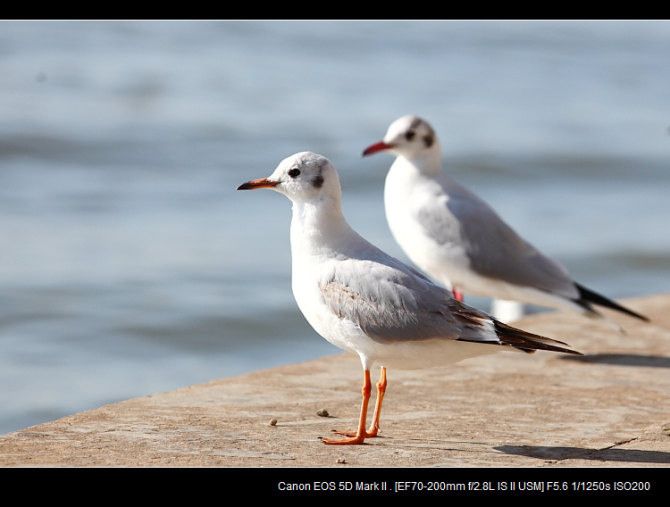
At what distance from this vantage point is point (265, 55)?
1766cm

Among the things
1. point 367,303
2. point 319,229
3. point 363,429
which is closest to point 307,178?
point 319,229

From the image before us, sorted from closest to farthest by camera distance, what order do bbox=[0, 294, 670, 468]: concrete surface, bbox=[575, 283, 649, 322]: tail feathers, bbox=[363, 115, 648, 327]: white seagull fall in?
bbox=[0, 294, 670, 468]: concrete surface
bbox=[575, 283, 649, 322]: tail feathers
bbox=[363, 115, 648, 327]: white seagull

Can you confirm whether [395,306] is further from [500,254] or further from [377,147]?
[377,147]

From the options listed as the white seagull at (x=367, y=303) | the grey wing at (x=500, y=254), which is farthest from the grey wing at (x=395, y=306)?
the grey wing at (x=500, y=254)

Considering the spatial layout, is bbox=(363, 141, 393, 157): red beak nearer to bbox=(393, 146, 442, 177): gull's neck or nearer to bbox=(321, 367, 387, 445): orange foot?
bbox=(393, 146, 442, 177): gull's neck

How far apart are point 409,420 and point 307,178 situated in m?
1.05

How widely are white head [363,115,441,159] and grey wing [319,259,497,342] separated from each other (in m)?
2.50

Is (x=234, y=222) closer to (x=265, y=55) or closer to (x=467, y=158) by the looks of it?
(x=467, y=158)

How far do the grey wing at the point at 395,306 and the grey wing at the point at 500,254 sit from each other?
2047mm

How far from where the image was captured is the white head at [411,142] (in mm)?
6797

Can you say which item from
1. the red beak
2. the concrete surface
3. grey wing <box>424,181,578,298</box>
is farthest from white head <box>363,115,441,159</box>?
the concrete surface

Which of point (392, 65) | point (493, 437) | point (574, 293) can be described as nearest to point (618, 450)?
point (493, 437)

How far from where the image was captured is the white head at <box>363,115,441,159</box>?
6.80 metres
